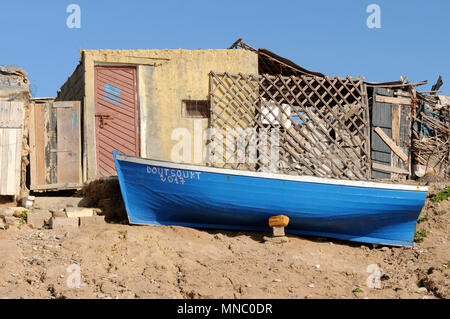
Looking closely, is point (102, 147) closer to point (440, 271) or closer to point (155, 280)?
point (155, 280)

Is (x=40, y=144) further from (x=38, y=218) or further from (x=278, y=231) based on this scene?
(x=278, y=231)

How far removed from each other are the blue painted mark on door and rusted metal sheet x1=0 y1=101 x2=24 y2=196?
176 centimetres

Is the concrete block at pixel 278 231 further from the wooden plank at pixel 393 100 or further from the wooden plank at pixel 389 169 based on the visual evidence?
the wooden plank at pixel 393 100

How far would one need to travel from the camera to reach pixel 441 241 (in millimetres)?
9828

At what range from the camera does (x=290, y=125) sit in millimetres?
12797

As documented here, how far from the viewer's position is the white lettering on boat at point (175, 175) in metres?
9.02

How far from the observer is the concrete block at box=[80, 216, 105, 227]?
30.6 feet

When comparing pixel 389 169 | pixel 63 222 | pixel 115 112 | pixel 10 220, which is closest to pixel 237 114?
pixel 115 112

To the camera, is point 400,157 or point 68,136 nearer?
point 68,136

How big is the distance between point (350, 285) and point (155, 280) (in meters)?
2.83

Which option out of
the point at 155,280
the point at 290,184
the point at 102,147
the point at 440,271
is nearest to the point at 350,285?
the point at 440,271

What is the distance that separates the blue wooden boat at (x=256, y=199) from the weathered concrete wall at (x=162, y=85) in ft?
6.65

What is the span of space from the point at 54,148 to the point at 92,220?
198cm
